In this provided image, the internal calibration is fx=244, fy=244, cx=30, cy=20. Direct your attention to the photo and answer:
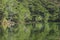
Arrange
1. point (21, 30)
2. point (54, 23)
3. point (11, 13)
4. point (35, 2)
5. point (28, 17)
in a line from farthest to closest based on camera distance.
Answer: point (54, 23) < point (35, 2) < point (28, 17) < point (11, 13) < point (21, 30)

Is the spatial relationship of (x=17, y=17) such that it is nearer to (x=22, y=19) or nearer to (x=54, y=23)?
(x=22, y=19)

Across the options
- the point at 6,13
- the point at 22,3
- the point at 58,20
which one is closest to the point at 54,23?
the point at 58,20

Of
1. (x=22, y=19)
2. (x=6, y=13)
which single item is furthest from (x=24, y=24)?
(x=6, y=13)

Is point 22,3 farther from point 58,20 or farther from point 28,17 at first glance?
point 58,20

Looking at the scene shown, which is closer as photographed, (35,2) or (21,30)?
(21,30)

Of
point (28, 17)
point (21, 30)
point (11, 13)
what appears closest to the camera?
point (21, 30)

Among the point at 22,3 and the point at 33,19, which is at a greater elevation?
the point at 22,3
